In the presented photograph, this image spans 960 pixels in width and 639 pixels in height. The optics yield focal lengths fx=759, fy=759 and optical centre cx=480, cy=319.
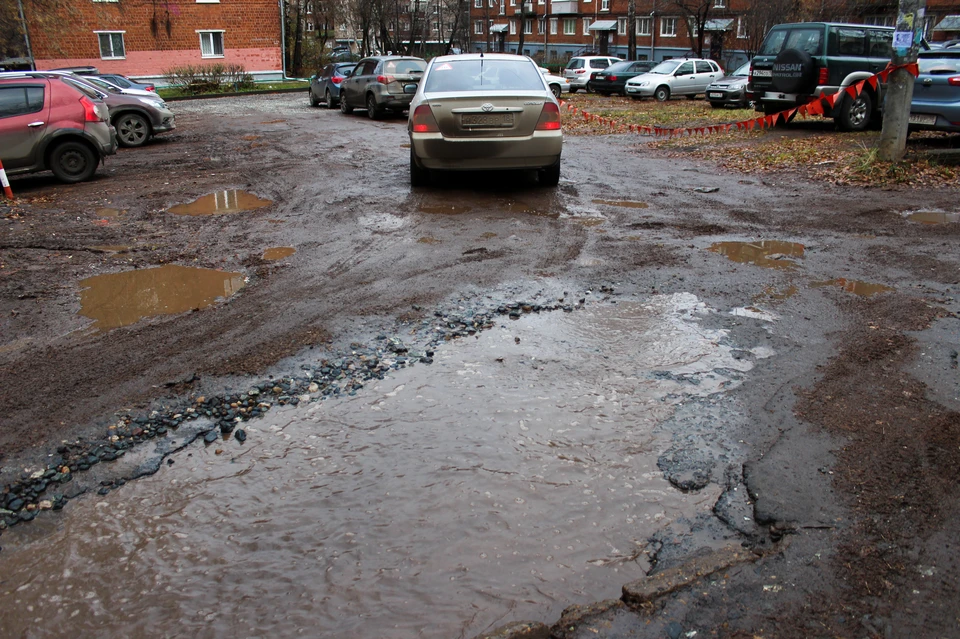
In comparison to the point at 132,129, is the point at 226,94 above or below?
above

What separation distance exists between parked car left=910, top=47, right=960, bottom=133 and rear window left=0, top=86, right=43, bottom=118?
12.7 meters

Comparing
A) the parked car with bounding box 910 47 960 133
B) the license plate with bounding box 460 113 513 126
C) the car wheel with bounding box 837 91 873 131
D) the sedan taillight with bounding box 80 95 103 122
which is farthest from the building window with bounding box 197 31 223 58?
the parked car with bounding box 910 47 960 133

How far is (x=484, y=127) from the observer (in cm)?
892

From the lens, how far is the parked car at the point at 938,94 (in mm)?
10977

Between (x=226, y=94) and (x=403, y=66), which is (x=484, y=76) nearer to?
(x=403, y=66)

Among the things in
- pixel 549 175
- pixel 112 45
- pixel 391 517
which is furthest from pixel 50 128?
pixel 112 45

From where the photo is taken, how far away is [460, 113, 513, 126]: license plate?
888 centimetres

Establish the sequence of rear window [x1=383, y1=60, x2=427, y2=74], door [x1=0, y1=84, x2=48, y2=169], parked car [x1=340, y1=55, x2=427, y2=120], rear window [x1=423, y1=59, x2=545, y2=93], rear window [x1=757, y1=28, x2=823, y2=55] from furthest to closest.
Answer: rear window [x1=383, y1=60, x2=427, y2=74] < parked car [x1=340, y1=55, x2=427, y2=120] < rear window [x1=757, y1=28, x2=823, y2=55] < door [x1=0, y1=84, x2=48, y2=169] < rear window [x1=423, y1=59, x2=545, y2=93]

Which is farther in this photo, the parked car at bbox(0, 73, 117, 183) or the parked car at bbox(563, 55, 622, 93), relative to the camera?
the parked car at bbox(563, 55, 622, 93)

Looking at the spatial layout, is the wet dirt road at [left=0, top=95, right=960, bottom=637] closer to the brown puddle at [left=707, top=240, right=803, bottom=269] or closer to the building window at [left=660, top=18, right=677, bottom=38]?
the brown puddle at [left=707, top=240, right=803, bottom=269]

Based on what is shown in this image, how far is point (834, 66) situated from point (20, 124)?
14541mm

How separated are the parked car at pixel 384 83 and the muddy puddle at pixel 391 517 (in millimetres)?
16907

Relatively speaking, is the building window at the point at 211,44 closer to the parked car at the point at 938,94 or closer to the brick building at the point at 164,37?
the brick building at the point at 164,37

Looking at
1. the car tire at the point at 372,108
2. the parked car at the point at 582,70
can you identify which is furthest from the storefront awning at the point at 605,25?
the car tire at the point at 372,108
